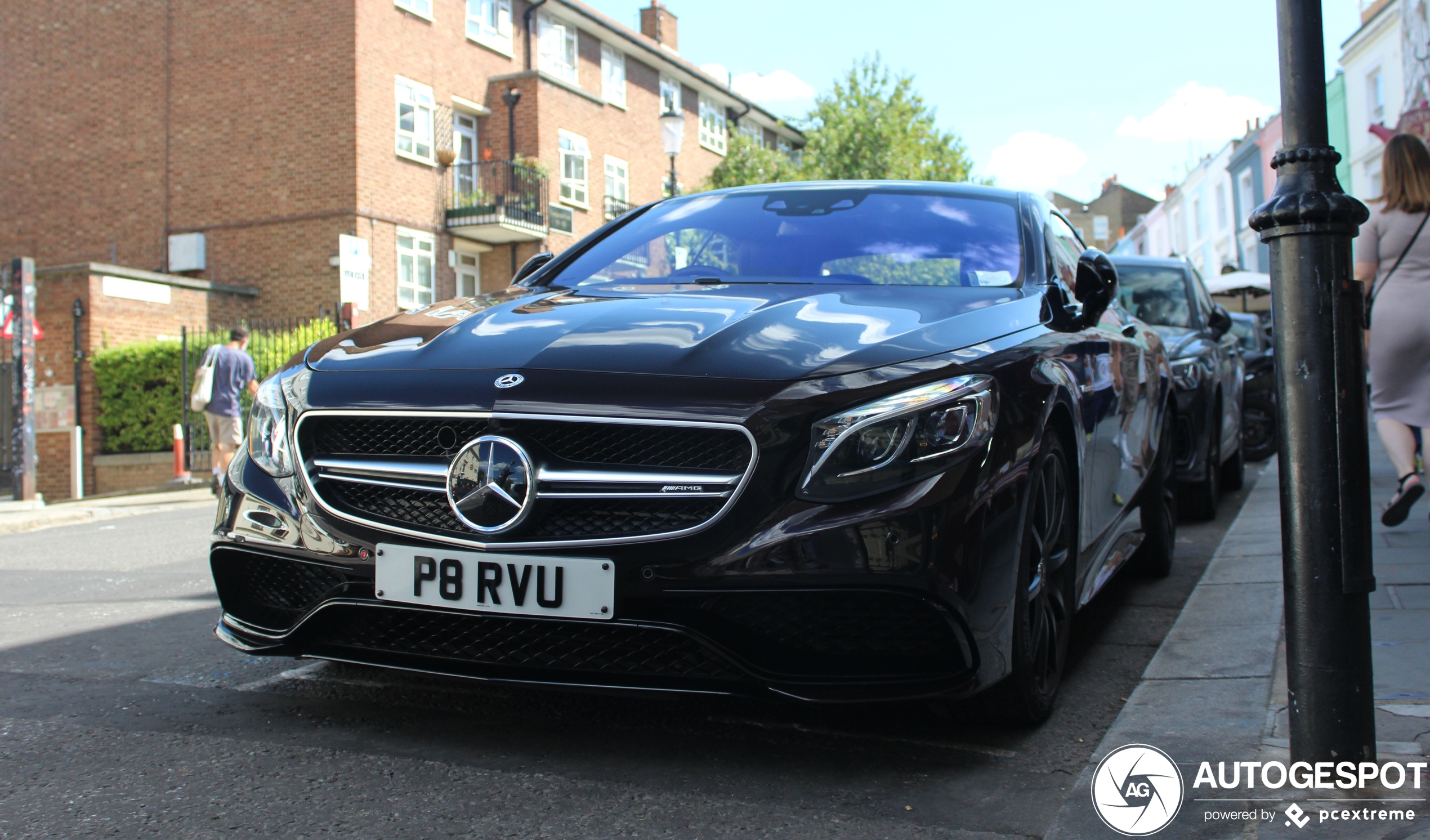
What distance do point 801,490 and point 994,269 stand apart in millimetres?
1468

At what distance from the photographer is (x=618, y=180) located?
31.0 m

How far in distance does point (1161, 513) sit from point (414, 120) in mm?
21511

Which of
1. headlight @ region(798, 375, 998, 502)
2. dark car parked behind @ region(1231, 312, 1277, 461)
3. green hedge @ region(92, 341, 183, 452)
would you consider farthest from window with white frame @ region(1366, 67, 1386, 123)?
headlight @ region(798, 375, 998, 502)

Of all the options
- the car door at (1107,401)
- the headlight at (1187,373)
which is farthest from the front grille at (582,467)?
the headlight at (1187,373)

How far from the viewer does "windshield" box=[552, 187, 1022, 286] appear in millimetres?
3668

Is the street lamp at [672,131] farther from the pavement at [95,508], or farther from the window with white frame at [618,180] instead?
the window with white frame at [618,180]

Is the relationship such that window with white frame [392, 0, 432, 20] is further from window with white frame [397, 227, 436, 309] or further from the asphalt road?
the asphalt road

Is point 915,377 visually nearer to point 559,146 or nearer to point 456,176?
point 456,176

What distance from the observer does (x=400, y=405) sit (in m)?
2.78

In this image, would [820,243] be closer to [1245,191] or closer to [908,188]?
[908,188]

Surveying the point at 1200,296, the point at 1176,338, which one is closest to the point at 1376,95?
the point at 1200,296

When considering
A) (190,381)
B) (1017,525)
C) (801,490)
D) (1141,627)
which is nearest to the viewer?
(801,490)

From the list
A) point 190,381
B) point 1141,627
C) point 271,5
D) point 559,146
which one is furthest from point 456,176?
point 1141,627

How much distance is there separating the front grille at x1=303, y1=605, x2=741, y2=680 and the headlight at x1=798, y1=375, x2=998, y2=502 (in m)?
0.44
